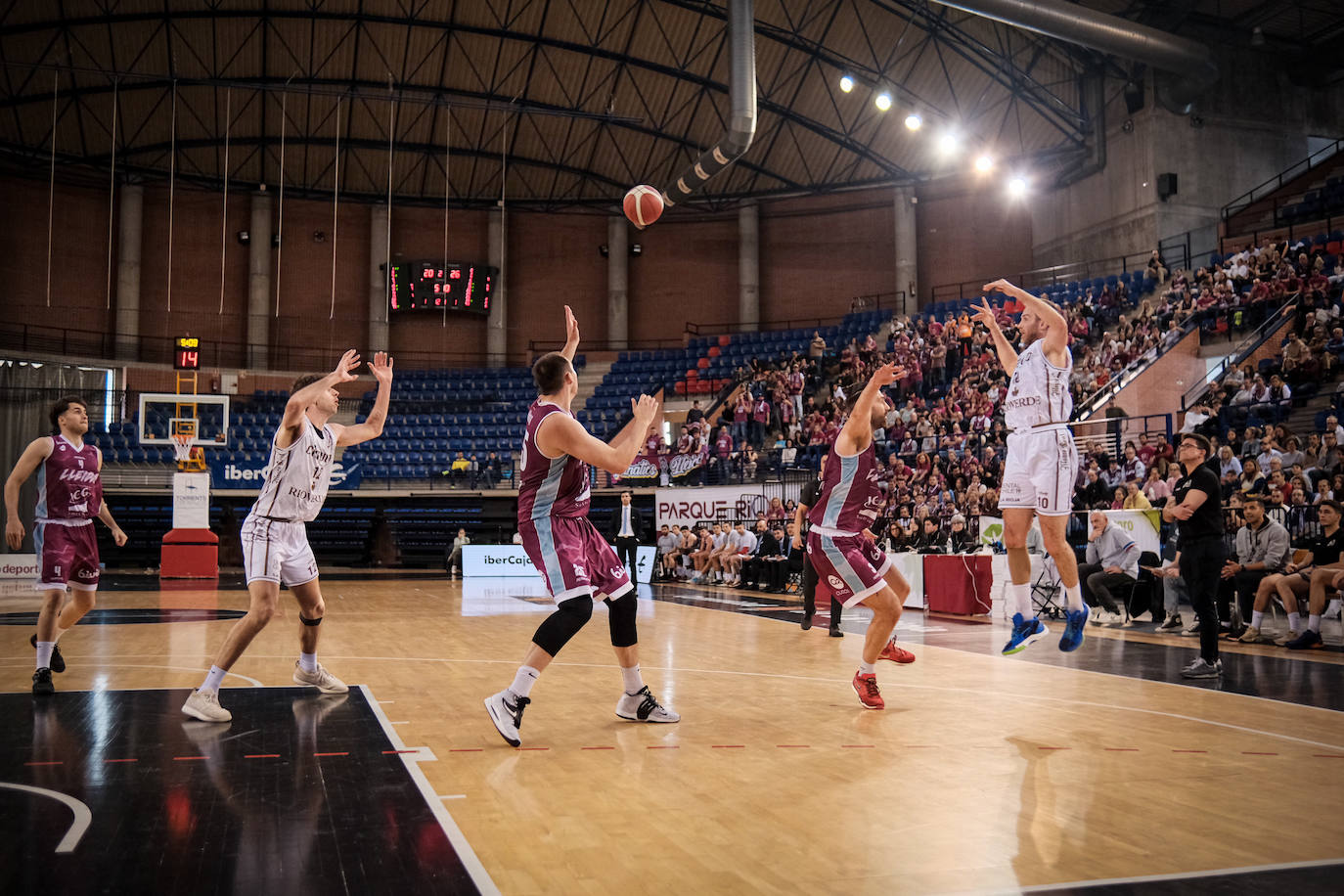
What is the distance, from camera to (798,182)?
31.6 metres

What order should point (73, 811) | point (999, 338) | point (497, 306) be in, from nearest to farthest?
point (73, 811), point (999, 338), point (497, 306)

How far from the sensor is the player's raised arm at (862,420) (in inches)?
233

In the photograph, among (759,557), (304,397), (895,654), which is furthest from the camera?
(759,557)

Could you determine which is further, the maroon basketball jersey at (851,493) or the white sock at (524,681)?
the maroon basketball jersey at (851,493)

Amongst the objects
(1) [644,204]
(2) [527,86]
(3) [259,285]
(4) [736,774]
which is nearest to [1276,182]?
(2) [527,86]

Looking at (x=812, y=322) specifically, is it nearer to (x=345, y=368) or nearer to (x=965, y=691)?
(x=965, y=691)

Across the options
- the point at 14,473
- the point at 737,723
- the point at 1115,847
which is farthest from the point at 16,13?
the point at 1115,847

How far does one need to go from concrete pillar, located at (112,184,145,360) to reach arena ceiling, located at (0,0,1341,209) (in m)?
0.90

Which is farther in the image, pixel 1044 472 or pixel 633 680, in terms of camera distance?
pixel 1044 472

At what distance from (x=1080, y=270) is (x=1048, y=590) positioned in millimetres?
16471

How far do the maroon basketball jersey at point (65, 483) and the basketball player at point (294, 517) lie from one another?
1.69 meters

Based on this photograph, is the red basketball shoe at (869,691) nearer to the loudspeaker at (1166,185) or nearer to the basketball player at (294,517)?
the basketball player at (294,517)

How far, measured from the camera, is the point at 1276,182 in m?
25.2

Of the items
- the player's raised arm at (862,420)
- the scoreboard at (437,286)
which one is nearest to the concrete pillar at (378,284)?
the scoreboard at (437,286)
